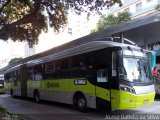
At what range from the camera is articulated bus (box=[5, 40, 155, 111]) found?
11.7 m

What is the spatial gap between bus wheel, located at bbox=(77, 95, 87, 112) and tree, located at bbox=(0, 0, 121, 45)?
4.00 m

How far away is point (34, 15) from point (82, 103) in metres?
4.59

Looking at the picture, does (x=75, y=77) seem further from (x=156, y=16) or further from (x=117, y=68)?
(x=156, y=16)

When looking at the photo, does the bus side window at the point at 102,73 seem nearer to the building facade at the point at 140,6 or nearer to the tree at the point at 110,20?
the tree at the point at 110,20

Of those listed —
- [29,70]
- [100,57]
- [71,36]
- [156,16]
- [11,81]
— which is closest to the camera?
[100,57]

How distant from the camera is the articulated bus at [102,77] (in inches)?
460

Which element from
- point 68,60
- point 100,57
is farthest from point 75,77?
point 100,57

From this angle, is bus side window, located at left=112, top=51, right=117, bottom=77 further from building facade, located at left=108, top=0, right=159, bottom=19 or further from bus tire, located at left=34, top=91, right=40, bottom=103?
building facade, located at left=108, top=0, right=159, bottom=19

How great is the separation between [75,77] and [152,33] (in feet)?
36.3

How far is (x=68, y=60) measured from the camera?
605 inches

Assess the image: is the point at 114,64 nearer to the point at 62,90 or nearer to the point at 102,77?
the point at 102,77

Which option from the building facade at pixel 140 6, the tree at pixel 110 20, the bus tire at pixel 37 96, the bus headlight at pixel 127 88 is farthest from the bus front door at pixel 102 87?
the building facade at pixel 140 6

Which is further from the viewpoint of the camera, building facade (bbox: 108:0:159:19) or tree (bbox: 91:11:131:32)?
building facade (bbox: 108:0:159:19)

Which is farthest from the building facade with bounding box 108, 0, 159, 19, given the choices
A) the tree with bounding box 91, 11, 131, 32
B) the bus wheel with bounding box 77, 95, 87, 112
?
the bus wheel with bounding box 77, 95, 87, 112
